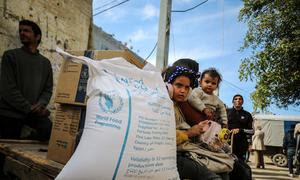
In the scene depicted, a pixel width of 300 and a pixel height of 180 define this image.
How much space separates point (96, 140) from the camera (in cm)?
135

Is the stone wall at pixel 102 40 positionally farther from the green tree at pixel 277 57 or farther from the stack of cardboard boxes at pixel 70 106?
the stack of cardboard boxes at pixel 70 106

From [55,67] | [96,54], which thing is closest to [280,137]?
[55,67]

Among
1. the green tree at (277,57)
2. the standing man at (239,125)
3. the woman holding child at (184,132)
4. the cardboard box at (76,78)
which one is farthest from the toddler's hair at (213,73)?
the green tree at (277,57)

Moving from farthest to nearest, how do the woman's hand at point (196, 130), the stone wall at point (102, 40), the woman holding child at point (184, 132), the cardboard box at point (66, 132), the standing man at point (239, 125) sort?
1. the stone wall at point (102, 40)
2. the standing man at point (239, 125)
3. the woman's hand at point (196, 130)
4. the woman holding child at point (184, 132)
5. the cardboard box at point (66, 132)

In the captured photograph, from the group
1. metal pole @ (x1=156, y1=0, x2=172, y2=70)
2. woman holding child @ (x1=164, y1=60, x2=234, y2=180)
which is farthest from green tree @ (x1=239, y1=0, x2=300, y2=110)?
woman holding child @ (x1=164, y1=60, x2=234, y2=180)

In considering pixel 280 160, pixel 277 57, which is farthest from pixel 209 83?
pixel 280 160

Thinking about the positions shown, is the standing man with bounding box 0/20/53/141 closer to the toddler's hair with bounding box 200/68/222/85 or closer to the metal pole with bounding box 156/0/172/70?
the toddler's hair with bounding box 200/68/222/85

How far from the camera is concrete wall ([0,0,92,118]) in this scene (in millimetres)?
3285

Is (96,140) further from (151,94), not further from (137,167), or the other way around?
(151,94)

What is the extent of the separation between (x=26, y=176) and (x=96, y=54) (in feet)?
2.79

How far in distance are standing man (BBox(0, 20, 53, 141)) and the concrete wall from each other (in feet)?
1.48

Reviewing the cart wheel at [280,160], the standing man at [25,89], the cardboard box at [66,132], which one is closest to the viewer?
the cardboard box at [66,132]

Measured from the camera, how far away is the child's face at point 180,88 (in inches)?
84.3

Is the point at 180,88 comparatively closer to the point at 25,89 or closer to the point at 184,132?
the point at 184,132
